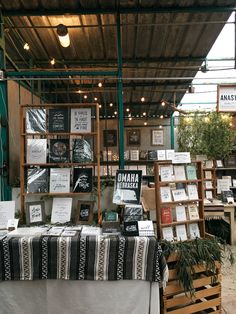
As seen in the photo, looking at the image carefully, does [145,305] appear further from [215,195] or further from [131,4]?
[215,195]

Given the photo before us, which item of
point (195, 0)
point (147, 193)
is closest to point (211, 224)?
point (147, 193)

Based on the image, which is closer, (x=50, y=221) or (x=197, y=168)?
(x=50, y=221)

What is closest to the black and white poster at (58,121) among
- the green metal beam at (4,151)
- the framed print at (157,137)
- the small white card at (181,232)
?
the green metal beam at (4,151)

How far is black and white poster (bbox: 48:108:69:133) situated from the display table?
126cm

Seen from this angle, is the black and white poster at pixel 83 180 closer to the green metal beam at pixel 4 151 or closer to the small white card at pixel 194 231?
the green metal beam at pixel 4 151

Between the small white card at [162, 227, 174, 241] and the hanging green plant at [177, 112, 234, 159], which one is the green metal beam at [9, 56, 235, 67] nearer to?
the hanging green plant at [177, 112, 234, 159]

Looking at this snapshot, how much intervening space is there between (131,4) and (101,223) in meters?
2.75

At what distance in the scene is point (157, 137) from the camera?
12.2 metres

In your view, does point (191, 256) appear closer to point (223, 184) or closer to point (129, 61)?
point (129, 61)

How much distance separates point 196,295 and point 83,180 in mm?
1630

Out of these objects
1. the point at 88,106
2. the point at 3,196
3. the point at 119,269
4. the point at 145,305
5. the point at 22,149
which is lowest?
the point at 145,305

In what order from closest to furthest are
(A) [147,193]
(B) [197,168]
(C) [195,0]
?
(B) [197,168] → (C) [195,0] → (A) [147,193]

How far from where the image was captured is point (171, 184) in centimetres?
378

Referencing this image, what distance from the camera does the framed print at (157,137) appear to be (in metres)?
12.1
